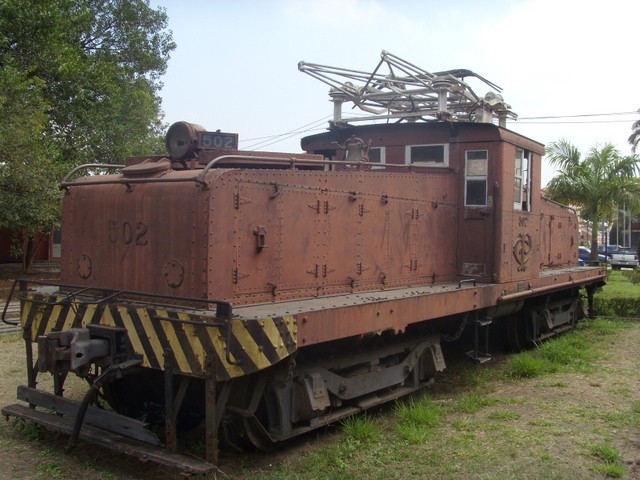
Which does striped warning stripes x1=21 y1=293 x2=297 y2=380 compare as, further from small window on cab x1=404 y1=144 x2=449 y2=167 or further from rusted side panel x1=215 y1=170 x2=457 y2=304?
small window on cab x1=404 y1=144 x2=449 y2=167

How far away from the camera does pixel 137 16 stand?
23219mm

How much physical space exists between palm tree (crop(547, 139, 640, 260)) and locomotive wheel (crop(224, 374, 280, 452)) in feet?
65.4

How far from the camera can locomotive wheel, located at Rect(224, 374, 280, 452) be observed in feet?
16.5

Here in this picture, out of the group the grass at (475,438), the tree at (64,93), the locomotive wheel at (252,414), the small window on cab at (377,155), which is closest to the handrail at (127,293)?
the locomotive wheel at (252,414)

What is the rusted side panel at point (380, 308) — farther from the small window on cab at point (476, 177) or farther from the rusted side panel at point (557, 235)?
the rusted side panel at point (557, 235)

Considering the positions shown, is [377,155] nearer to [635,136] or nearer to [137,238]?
[137,238]

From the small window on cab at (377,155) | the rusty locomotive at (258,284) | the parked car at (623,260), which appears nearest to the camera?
the rusty locomotive at (258,284)

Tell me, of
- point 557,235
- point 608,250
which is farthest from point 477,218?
point 608,250

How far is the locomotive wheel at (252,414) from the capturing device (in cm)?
504

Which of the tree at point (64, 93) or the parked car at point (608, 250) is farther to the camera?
the parked car at point (608, 250)

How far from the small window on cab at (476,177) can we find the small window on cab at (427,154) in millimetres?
294

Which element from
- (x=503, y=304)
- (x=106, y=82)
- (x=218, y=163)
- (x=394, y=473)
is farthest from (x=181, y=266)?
(x=106, y=82)

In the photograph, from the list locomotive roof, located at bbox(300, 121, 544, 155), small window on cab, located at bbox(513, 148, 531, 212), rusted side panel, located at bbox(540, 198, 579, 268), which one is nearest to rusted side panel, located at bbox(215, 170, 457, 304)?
locomotive roof, located at bbox(300, 121, 544, 155)

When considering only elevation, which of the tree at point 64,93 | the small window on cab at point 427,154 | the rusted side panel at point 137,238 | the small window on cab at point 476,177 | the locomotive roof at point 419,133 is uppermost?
the tree at point 64,93
